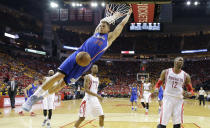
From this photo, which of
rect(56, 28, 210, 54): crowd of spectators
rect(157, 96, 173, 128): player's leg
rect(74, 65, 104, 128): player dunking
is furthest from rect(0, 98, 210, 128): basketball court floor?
rect(56, 28, 210, 54): crowd of spectators

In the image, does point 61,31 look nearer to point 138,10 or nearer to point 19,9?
point 19,9

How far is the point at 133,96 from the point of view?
1404cm

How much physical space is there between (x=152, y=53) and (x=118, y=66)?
274 inches

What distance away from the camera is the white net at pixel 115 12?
17.2ft

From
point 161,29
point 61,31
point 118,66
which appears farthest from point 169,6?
point 61,31

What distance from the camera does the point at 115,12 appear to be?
5.76 metres

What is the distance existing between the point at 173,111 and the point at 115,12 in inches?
126

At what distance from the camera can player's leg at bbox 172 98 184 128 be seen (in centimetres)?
448

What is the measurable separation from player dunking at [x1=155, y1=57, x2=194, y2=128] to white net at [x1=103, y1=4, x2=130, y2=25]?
1994mm

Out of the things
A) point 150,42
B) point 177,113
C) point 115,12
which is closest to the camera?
point 177,113

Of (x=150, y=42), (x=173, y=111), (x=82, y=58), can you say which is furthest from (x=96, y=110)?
(x=150, y=42)

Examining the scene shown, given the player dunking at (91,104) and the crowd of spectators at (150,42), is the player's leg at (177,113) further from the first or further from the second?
the crowd of spectators at (150,42)

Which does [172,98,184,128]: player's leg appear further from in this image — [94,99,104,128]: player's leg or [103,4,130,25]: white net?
[103,4,130,25]: white net

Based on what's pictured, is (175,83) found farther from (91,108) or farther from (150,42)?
(150,42)
